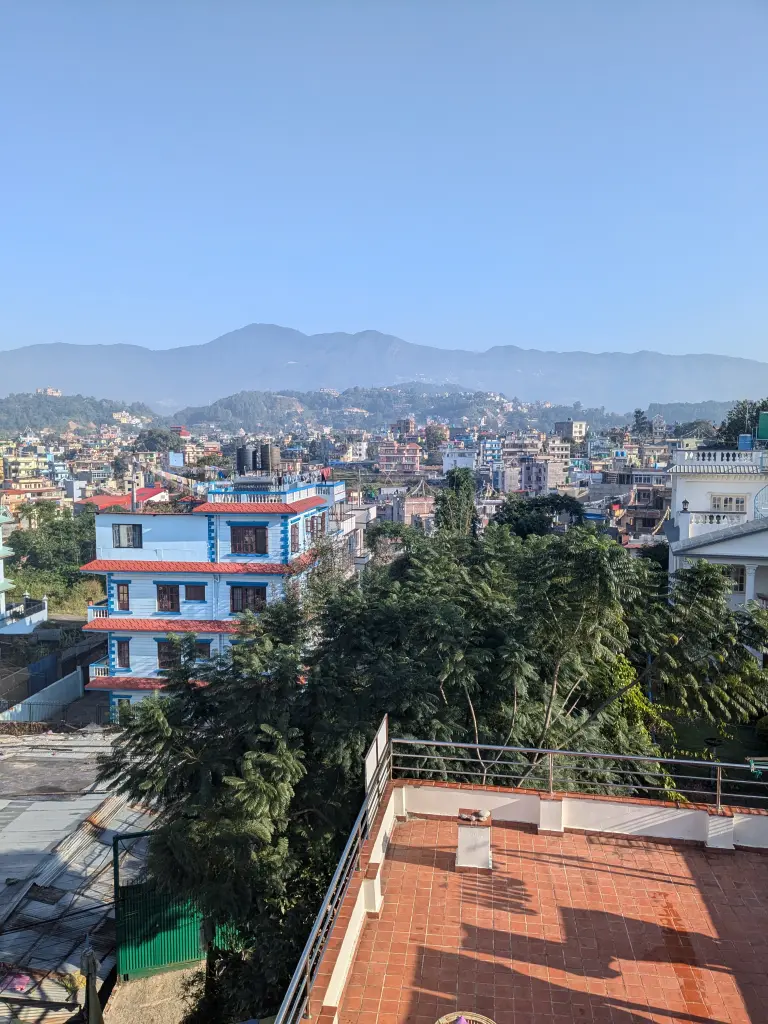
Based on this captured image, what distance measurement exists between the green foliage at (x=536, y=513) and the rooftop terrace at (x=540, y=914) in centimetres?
4097

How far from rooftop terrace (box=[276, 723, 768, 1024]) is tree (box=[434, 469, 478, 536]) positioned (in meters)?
34.3

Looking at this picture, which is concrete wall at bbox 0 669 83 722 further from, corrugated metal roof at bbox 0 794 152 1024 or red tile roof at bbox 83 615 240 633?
corrugated metal roof at bbox 0 794 152 1024

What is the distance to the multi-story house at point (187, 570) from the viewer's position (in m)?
22.5

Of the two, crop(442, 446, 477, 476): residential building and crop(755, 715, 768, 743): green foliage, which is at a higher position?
crop(755, 715, 768, 743): green foliage

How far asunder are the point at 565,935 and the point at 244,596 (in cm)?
1810

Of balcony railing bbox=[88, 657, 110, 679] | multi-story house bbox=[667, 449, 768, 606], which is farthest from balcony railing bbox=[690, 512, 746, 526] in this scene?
balcony railing bbox=[88, 657, 110, 679]

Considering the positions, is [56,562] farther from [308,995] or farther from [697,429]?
[697,429]

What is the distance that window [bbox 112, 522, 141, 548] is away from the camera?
75.8 ft

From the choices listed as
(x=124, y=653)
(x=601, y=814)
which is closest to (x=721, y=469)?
(x=601, y=814)

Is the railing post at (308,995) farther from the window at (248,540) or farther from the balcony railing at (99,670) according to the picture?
the balcony railing at (99,670)

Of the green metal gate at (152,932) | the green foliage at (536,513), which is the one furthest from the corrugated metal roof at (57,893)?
the green foliage at (536,513)

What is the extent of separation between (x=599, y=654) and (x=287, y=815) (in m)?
4.28

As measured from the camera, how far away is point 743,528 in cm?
1948

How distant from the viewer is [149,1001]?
10633mm
